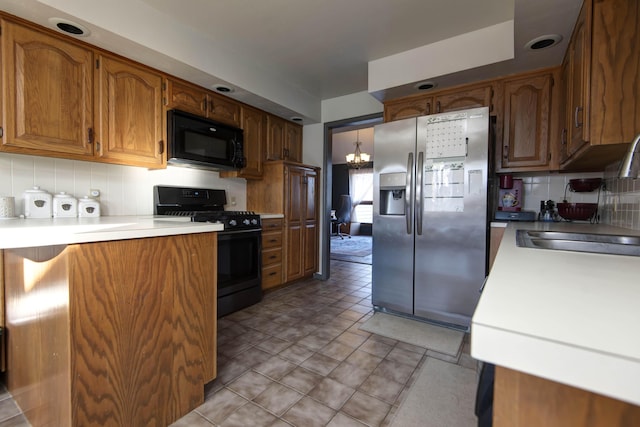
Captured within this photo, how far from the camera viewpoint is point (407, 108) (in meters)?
2.98

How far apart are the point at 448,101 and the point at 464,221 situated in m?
1.20

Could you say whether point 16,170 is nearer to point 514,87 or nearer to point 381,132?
point 381,132

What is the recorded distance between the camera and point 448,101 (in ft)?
9.08

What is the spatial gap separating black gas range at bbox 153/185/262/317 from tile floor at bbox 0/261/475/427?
6.9 inches

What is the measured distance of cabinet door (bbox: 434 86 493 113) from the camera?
8.57ft

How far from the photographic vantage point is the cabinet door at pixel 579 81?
1.41 metres

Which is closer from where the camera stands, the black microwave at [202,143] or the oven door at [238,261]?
the black microwave at [202,143]

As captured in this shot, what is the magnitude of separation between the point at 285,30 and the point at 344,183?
21.7ft

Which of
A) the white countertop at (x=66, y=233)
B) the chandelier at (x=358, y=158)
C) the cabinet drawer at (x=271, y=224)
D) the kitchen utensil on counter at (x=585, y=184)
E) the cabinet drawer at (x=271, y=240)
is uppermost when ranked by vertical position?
the chandelier at (x=358, y=158)

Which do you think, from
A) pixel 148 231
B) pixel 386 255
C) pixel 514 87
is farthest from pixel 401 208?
pixel 148 231

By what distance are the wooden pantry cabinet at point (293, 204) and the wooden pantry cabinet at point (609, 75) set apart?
2.69 meters

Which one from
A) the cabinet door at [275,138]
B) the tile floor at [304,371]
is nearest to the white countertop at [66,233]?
the tile floor at [304,371]

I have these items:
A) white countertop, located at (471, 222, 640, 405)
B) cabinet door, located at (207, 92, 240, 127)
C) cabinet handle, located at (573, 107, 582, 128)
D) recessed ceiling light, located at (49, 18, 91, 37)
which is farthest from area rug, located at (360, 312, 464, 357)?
recessed ceiling light, located at (49, 18, 91, 37)

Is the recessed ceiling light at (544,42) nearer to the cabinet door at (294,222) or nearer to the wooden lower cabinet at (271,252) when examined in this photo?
the cabinet door at (294,222)
